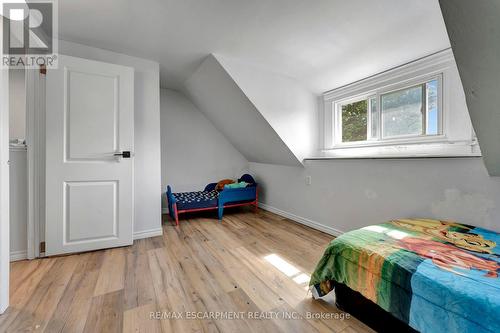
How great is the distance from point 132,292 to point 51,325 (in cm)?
39

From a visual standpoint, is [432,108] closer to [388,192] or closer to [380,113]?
[380,113]

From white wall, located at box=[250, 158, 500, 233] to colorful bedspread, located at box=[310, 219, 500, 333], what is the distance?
18 cm

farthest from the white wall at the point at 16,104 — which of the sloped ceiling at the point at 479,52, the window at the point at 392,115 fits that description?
the window at the point at 392,115

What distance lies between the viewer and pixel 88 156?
1.92 m

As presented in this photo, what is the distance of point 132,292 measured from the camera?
1.36m

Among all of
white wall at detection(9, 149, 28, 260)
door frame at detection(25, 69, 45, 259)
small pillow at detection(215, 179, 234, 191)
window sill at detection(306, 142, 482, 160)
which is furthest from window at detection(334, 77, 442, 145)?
white wall at detection(9, 149, 28, 260)

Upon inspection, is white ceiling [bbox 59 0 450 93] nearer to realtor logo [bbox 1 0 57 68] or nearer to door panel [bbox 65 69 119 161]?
realtor logo [bbox 1 0 57 68]

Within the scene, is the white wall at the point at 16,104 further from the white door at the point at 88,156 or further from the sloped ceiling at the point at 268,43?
the sloped ceiling at the point at 268,43

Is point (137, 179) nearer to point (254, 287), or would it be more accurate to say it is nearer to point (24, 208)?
point (24, 208)

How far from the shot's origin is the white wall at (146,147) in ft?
7.47

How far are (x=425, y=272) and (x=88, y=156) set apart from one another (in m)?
2.62

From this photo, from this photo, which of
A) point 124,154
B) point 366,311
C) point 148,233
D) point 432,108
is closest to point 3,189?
point 124,154

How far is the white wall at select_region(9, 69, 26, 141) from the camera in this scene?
215 centimetres

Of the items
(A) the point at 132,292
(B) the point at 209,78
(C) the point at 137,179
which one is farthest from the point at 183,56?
(A) the point at 132,292
